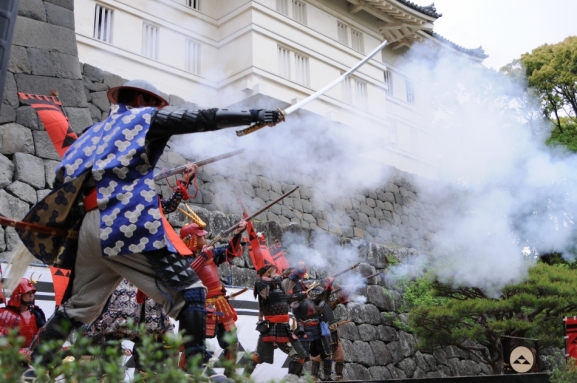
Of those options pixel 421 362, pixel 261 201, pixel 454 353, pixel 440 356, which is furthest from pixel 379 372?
pixel 261 201

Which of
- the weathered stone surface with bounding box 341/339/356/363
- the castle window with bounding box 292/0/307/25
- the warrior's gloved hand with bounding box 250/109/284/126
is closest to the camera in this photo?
the warrior's gloved hand with bounding box 250/109/284/126

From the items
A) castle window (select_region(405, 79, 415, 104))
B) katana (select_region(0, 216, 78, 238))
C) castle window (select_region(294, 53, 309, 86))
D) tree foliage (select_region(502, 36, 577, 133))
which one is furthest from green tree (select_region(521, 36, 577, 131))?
katana (select_region(0, 216, 78, 238))

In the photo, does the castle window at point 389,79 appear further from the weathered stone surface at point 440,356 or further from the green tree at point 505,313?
the weathered stone surface at point 440,356

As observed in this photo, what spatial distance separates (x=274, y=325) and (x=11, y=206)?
11.6 ft

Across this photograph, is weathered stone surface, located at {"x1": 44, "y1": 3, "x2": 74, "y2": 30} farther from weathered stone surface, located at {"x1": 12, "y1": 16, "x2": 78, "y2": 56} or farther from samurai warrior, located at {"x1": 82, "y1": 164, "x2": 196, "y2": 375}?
samurai warrior, located at {"x1": 82, "y1": 164, "x2": 196, "y2": 375}

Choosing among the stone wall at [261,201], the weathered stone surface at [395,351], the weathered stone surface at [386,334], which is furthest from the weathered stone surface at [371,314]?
the weathered stone surface at [395,351]

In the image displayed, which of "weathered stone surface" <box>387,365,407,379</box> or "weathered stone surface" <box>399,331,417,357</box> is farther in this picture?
"weathered stone surface" <box>399,331,417,357</box>

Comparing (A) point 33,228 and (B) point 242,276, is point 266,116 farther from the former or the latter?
(B) point 242,276

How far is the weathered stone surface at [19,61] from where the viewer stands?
8.21 metres

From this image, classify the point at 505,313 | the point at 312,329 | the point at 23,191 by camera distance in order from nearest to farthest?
the point at 23,191
the point at 312,329
the point at 505,313

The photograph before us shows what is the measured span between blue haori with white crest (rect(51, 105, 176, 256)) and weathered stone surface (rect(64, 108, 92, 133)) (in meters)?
5.35

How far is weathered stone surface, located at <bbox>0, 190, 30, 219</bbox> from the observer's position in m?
7.34

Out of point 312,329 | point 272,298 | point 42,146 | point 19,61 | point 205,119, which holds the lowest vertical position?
point 312,329

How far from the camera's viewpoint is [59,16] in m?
9.02
